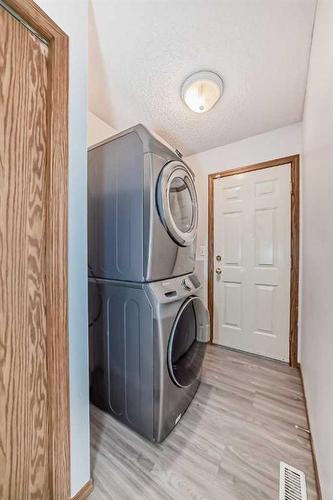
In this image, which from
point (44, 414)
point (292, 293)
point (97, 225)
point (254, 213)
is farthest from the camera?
point (254, 213)

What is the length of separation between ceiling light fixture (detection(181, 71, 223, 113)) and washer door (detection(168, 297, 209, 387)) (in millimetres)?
1495

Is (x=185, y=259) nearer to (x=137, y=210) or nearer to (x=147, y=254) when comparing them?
(x=147, y=254)

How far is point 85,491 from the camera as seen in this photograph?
2.94 feet

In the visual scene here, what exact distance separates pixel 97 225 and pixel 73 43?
825mm

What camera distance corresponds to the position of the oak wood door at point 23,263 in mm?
637

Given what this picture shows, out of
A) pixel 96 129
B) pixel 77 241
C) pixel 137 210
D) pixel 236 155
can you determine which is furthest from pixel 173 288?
pixel 236 155

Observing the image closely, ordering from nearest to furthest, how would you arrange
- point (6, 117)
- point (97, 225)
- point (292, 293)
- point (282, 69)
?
point (6, 117)
point (97, 225)
point (282, 69)
point (292, 293)

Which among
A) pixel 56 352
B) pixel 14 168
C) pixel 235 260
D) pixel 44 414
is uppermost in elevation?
pixel 14 168

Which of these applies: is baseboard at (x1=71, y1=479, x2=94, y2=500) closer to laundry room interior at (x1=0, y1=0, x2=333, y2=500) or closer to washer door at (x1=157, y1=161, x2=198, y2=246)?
laundry room interior at (x1=0, y1=0, x2=333, y2=500)

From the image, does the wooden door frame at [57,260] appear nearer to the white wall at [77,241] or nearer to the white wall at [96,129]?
the white wall at [77,241]

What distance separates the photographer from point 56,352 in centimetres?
77

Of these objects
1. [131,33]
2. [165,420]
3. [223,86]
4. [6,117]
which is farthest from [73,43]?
[165,420]

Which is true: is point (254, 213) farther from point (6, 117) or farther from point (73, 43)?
point (6, 117)

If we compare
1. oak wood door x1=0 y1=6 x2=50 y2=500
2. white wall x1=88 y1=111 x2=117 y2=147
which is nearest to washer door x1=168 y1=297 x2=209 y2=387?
oak wood door x1=0 y1=6 x2=50 y2=500
